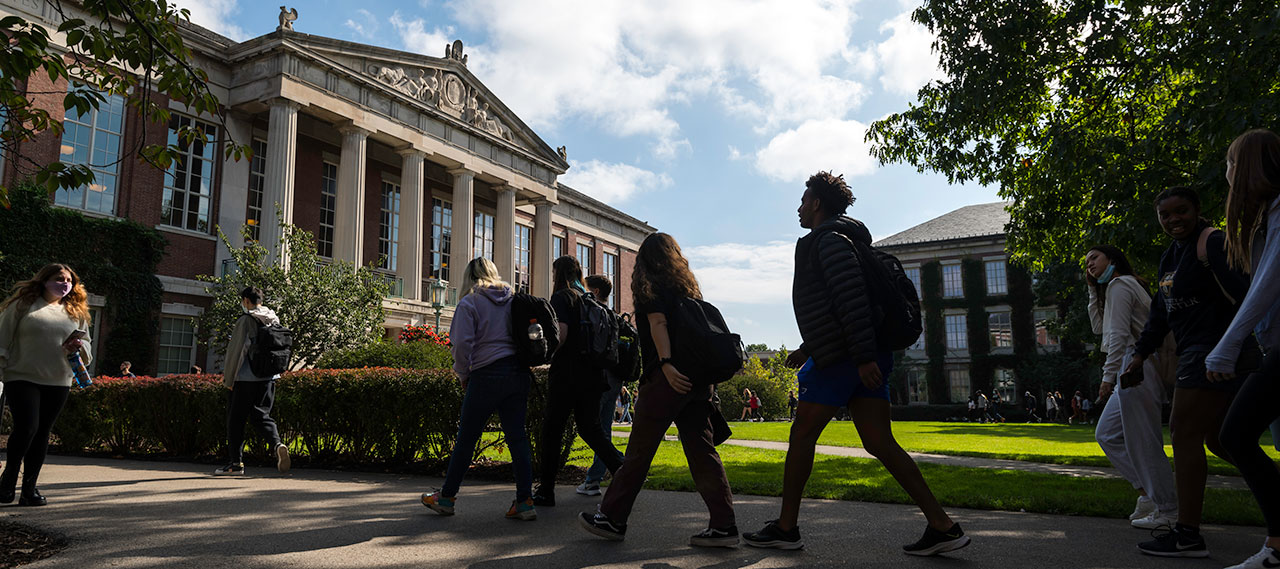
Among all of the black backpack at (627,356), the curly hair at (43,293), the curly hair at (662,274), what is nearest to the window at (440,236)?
the curly hair at (43,293)

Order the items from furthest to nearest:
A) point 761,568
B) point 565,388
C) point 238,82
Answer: point 238,82 → point 565,388 → point 761,568

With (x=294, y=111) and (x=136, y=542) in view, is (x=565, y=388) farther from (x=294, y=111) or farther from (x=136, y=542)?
(x=294, y=111)

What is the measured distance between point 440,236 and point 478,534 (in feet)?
94.6

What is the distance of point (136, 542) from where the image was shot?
4016 millimetres

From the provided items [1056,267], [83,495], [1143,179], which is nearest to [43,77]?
[83,495]

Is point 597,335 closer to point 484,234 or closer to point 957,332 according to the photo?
point 484,234

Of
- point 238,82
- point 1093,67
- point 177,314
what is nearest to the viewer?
point 1093,67

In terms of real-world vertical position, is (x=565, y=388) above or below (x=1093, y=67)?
below

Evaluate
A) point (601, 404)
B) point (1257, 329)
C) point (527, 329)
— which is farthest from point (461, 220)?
point (1257, 329)

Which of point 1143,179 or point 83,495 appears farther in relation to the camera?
point 1143,179

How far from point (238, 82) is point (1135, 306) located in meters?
25.1

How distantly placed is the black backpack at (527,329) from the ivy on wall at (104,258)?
1847 cm

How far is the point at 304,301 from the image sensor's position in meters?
18.3

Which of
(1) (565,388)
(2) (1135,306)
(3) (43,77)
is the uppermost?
(3) (43,77)
